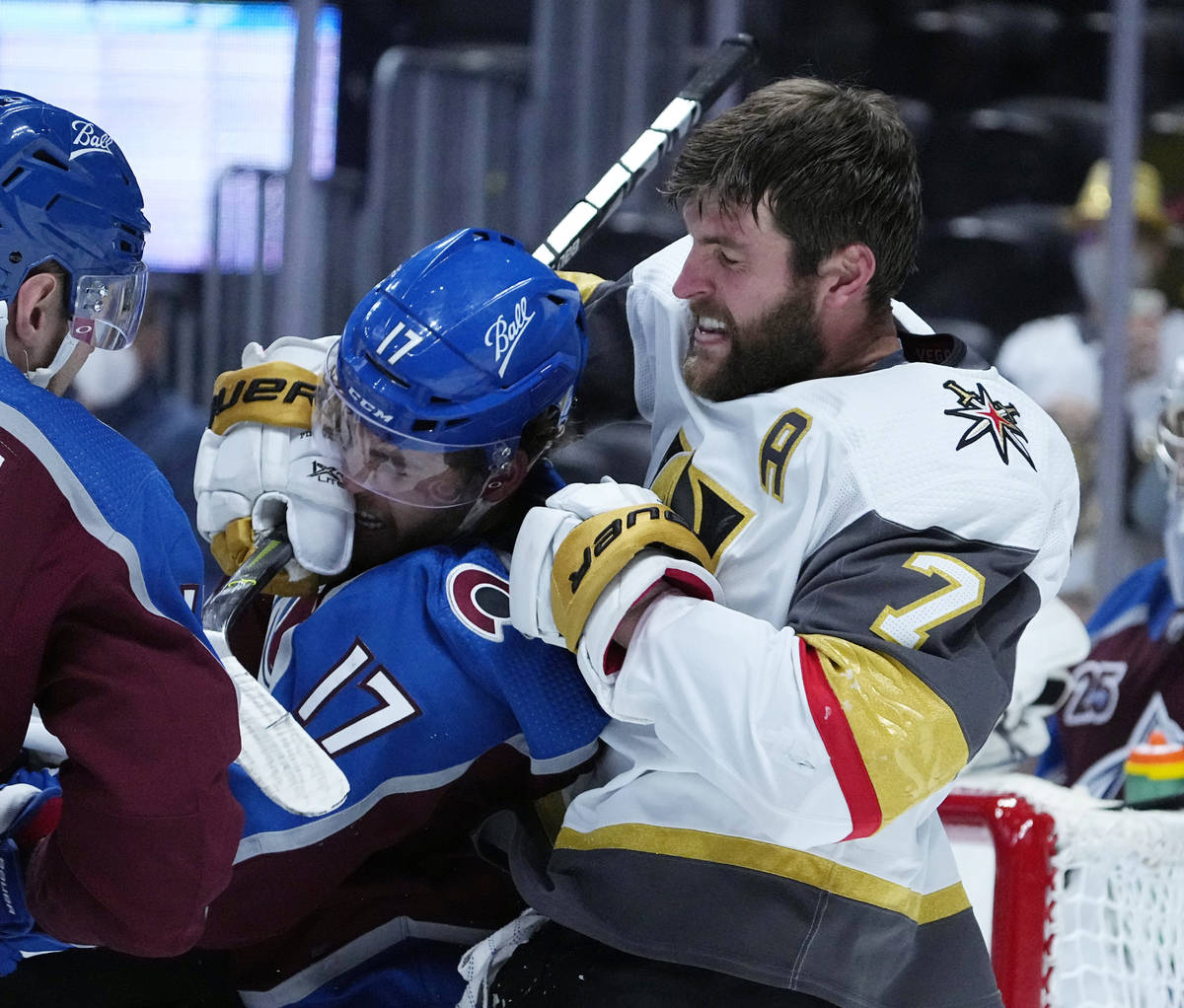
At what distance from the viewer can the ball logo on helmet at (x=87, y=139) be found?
3.72 ft

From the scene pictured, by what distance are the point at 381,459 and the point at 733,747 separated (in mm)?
437

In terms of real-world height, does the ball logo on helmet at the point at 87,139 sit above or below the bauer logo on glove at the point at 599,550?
above

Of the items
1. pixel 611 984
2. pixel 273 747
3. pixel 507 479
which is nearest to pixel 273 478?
pixel 507 479

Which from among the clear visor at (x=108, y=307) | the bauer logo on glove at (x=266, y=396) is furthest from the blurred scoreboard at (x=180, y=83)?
the clear visor at (x=108, y=307)

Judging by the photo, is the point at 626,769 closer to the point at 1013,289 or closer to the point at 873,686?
the point at 873,686

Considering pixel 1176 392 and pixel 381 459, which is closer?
pixel 381 459

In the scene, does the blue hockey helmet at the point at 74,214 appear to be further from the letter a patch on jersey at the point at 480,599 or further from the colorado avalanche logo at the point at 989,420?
the colorado avalanche logo at the point at 989,420

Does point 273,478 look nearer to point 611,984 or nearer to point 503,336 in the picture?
point 503,336

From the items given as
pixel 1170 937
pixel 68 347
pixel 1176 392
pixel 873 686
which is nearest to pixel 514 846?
pixel 873 686

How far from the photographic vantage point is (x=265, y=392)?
156 centimetres

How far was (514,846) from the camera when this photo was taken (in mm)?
1444

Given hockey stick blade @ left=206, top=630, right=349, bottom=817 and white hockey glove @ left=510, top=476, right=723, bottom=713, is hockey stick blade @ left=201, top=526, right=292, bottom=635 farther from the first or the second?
white hockey glove @ left=510, top=476, right=723, bottom=713

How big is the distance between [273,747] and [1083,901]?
1010mm

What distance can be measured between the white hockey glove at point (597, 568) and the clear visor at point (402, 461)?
0.39ft
